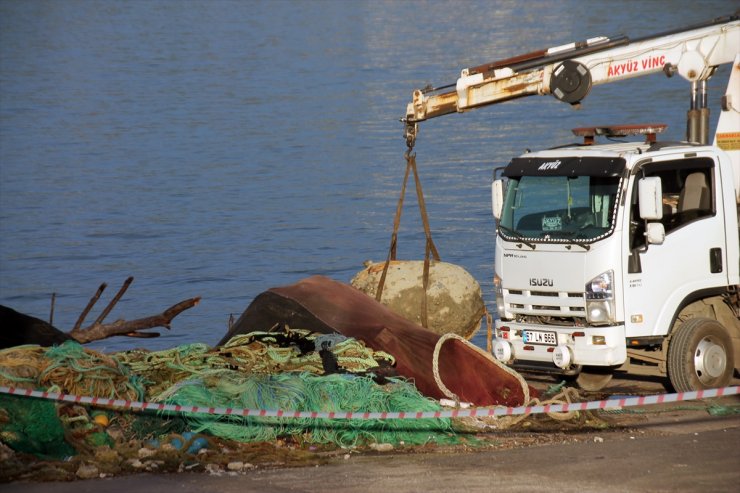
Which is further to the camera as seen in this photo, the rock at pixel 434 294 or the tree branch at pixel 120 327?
the rock at pixel 434 294

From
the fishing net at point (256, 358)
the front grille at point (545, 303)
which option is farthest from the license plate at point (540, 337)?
the fishing net at point (256, 358)

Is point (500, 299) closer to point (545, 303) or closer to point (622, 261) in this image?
point (545, 303)

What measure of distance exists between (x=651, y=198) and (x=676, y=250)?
3.16ft

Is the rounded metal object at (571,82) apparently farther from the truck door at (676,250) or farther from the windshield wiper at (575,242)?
the windshield wiper at (575,242)

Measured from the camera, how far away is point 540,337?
13844mm

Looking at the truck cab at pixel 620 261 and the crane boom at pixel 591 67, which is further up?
the crane boom at pixel 591 67

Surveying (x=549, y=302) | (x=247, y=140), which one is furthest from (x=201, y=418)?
(x=247, y=140)

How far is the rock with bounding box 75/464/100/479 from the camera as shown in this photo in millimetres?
10727

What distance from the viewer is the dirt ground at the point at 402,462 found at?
10.4 m

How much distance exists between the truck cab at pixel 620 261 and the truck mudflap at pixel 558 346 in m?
0.01

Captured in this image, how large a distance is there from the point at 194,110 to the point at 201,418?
4108 centimetres

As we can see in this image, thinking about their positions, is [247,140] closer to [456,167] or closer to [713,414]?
[456,167]

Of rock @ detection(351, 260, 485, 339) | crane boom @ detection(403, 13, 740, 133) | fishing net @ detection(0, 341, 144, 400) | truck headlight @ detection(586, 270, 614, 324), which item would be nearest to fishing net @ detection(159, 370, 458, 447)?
fishing net @ detection(0, 341, 144, 400)

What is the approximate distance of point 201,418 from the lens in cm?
1188
